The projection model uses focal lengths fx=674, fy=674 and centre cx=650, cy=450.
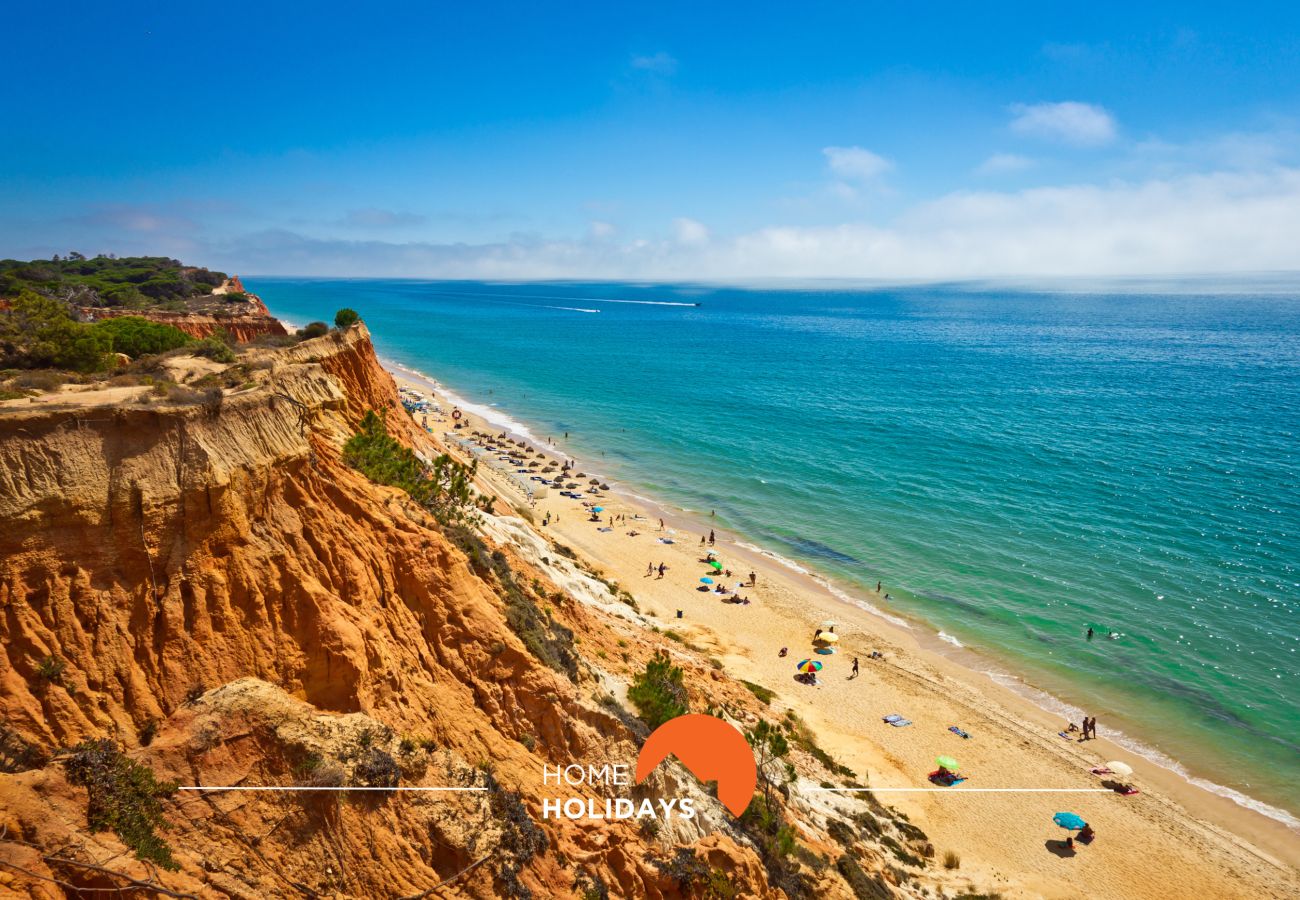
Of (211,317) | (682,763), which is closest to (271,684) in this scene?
(682,763)

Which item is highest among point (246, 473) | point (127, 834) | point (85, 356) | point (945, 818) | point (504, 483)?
point (85, 356)

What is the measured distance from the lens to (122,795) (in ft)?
35.6

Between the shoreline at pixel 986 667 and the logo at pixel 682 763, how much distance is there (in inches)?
843

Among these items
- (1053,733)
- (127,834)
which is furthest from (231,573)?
(1053,733)

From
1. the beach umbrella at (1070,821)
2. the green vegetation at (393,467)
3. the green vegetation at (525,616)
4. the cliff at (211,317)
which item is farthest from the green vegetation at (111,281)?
the beach umbrella at (1070,821)

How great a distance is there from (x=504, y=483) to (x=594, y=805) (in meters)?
43.5

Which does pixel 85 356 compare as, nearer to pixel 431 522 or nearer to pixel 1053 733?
pixel 431 522

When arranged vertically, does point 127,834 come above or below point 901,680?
above

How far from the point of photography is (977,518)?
55344 mm

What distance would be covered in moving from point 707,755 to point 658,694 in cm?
235

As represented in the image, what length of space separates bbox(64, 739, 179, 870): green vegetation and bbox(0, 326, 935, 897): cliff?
165 millimetres

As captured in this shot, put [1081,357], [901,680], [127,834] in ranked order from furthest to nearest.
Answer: [1081,357], [901,680], [127,834]

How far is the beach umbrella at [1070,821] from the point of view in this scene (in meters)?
26.7

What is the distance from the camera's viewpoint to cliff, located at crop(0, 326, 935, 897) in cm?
1139
